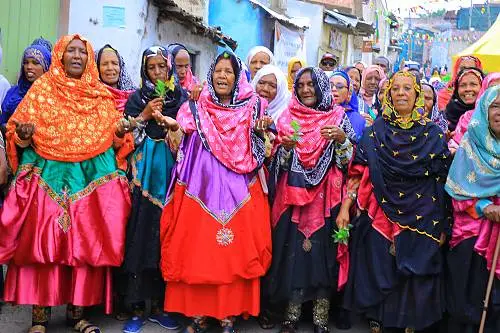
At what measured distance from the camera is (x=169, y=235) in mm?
3934

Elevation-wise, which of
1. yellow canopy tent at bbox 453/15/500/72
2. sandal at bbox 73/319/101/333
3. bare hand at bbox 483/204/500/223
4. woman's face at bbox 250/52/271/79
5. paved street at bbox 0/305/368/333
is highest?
yellow canopy tent at bbox 453/15/500/72

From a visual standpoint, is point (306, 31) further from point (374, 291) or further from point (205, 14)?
point (374, 291)

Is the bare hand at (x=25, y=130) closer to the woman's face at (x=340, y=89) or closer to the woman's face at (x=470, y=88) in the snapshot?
the woman's face at (x=340, y=89)

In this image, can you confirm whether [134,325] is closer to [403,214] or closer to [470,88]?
[403,214]

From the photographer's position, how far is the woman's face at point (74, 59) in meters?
3.96

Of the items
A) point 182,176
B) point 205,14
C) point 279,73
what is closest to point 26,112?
point 182,176

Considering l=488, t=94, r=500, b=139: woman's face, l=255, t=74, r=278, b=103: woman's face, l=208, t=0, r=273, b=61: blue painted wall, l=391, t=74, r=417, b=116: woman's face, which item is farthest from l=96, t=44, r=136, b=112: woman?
l=208, t=0, r=273, b=61: blue painted wall

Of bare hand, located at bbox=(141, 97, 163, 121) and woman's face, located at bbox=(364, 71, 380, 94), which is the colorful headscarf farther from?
woman's face, located at bbox=(364, 71, 380, 94)

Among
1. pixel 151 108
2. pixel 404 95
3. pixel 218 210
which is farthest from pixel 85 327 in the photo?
pixel 404 95

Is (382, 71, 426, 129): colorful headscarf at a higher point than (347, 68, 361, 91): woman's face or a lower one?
lower

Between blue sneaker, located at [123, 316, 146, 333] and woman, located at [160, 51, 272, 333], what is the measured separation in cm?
35

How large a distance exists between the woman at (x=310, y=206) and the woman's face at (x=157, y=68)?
3.15ft

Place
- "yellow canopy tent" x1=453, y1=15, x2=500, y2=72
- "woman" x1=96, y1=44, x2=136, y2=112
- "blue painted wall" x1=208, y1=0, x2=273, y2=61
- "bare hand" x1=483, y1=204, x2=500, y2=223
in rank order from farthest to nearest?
"blue painted wall" x1=208, y1=0, x2=273, y2=61
"yellow canopy tent" x1=453, y1=15, x2=500, y2=72
"woman" x1=96, y1=44, x2=136, y2=112
"bare hand" x1=483, y1=204, x2=500, y2=223

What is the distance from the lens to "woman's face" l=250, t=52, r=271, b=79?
5750 mm
